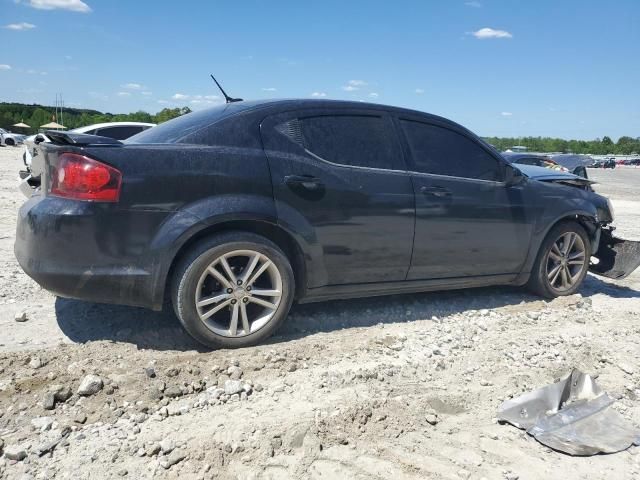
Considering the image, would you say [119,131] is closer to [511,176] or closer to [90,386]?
[511,176]

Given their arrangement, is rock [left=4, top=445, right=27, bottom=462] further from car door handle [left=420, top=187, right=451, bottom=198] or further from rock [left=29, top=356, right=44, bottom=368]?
car door handle [left=420, top=187, right=451, bottom=198]

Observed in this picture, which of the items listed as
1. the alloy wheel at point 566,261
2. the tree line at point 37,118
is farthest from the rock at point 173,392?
the tree line at point 37,118

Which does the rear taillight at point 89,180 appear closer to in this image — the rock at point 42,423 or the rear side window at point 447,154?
the rock at point 42,423

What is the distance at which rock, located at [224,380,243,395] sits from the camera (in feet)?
9.87

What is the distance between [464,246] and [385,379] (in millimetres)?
1582

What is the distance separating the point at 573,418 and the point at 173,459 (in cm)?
218

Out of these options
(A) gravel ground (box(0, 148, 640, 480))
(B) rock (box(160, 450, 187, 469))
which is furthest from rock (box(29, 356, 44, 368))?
(B) rock (box(160, 450, 187, 469))

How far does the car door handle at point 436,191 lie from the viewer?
4.16 metres

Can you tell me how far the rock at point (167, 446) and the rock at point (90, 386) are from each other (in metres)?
0.66

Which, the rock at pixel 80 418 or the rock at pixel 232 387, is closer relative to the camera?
the rock at pixel 80 418

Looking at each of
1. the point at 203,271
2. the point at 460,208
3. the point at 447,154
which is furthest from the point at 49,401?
the point at 447,154

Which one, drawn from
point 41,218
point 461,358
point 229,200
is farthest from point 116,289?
point 461,358

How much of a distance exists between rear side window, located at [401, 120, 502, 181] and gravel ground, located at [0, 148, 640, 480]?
1.22m

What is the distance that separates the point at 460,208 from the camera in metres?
4.32
